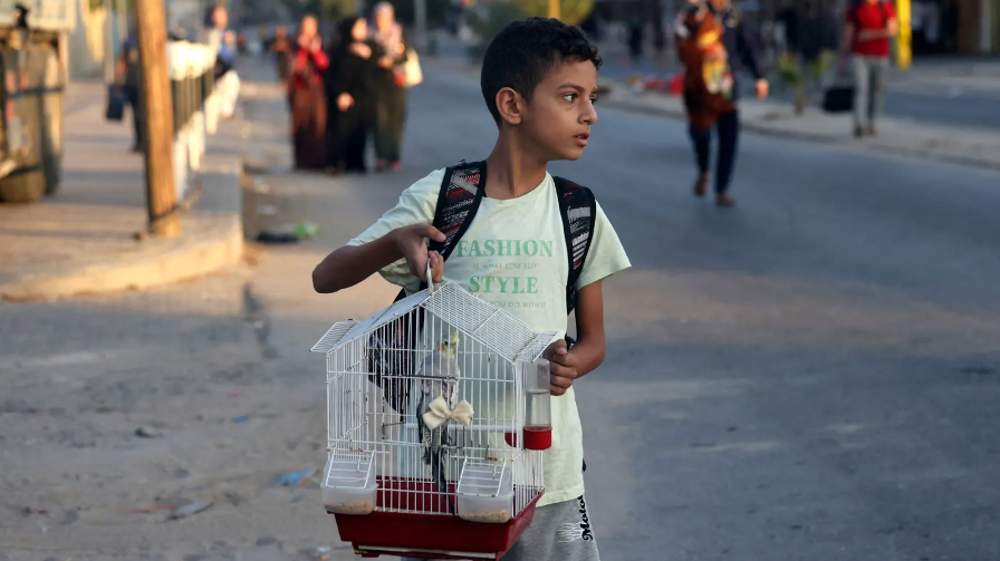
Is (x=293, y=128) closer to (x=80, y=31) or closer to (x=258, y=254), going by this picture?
(x=258, y=254)

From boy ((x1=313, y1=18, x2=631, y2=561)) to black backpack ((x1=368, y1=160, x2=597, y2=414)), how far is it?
1 cm

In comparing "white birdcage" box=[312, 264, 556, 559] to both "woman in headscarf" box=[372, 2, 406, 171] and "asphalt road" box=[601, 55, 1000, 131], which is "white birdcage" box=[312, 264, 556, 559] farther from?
"asphalt road" box=[601, 55, 1000, 131]

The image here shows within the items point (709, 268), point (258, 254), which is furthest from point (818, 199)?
point (258, 254)

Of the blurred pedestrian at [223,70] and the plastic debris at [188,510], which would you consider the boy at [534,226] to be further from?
the blurred pedestrian at [223,70]

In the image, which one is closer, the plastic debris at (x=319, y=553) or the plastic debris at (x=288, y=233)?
the plastic debris at (x=319, y=553)

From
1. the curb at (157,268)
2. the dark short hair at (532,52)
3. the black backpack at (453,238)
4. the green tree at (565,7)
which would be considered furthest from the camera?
the green tree at (565,7)

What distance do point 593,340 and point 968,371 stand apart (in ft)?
14.2

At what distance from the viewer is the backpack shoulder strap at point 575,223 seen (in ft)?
9.93

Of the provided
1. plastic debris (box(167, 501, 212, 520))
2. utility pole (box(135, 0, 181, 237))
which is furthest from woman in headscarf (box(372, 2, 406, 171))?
plastic debris (box(167, 501, 212, 520))

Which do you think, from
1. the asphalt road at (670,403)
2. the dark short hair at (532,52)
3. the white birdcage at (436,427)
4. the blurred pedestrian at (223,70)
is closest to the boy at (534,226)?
the dark short hair at (532,52)

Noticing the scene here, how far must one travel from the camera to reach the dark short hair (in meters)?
2.92

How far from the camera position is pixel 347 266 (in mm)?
2957

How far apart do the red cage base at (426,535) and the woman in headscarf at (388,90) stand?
14.6 m

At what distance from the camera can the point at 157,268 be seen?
9.44m
